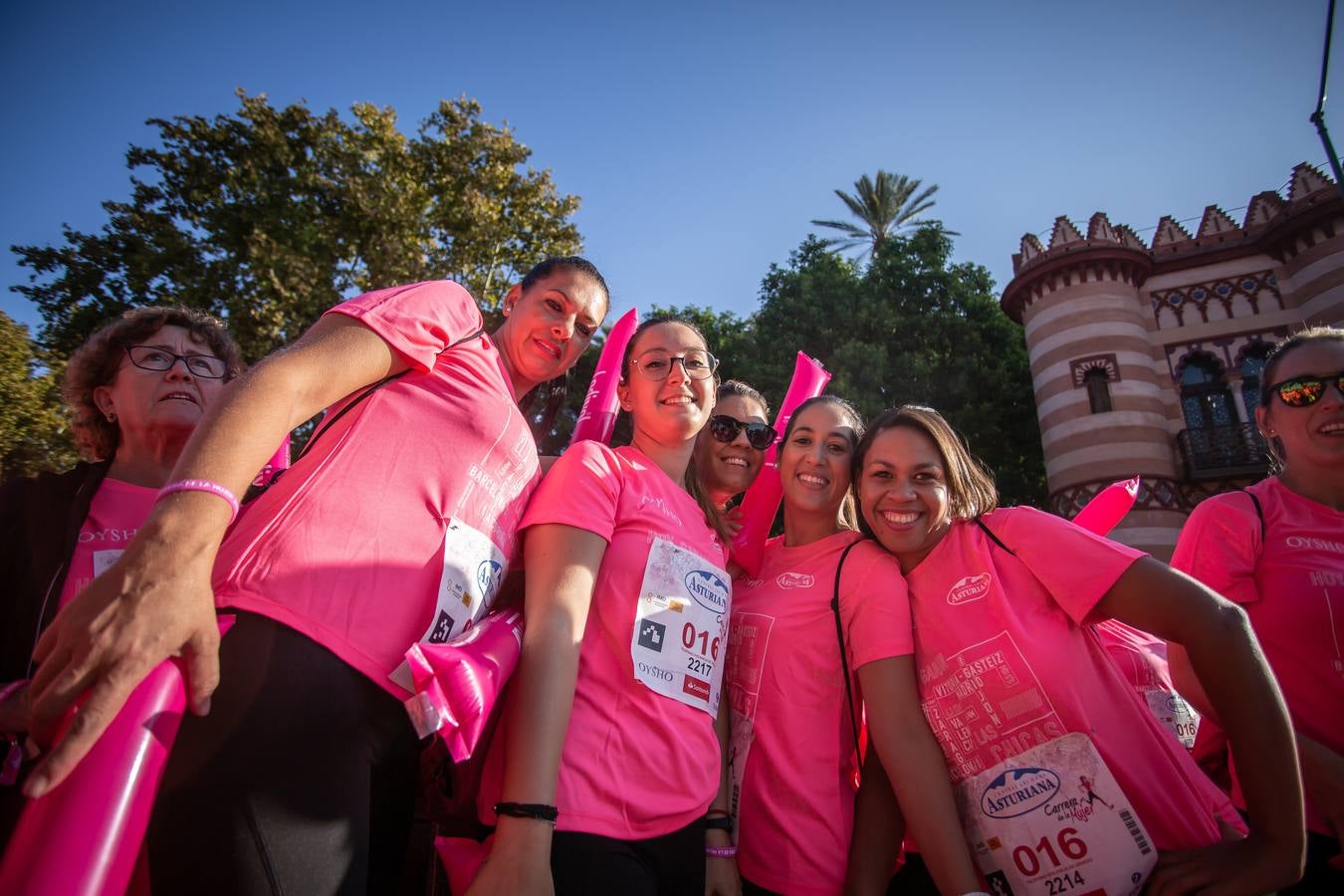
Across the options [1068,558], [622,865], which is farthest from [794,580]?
[622,865]

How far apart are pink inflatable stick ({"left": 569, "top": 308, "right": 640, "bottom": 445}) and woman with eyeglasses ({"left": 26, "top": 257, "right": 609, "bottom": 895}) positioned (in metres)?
1.18

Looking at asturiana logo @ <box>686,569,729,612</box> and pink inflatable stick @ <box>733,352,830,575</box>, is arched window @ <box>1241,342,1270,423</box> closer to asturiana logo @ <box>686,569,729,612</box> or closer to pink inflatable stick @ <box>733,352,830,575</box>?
pink inflatable stick @ <box>733,352,830,575</box>

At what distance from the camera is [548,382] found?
3465mm

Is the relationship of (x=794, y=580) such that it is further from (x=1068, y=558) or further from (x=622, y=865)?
(x=622, y=865)

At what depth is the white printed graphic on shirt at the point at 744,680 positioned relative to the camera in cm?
250

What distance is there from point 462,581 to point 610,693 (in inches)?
23.3

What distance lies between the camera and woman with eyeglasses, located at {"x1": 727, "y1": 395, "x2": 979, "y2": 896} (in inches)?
89.4

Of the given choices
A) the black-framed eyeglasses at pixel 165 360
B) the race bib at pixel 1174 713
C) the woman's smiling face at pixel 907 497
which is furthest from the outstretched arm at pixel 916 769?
the black-framed eyeglasses at pixel 165 360

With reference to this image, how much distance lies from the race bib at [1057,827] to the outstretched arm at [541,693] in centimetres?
154

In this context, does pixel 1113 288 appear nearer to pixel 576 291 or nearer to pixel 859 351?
pixel 859 351

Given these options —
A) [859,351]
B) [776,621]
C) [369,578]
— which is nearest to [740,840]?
[776,621]

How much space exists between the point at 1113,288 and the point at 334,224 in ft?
68.3

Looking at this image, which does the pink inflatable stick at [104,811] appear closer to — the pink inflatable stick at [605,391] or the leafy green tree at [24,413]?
the pink inflatable stick at [605,391]

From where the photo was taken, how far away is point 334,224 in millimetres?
13594
